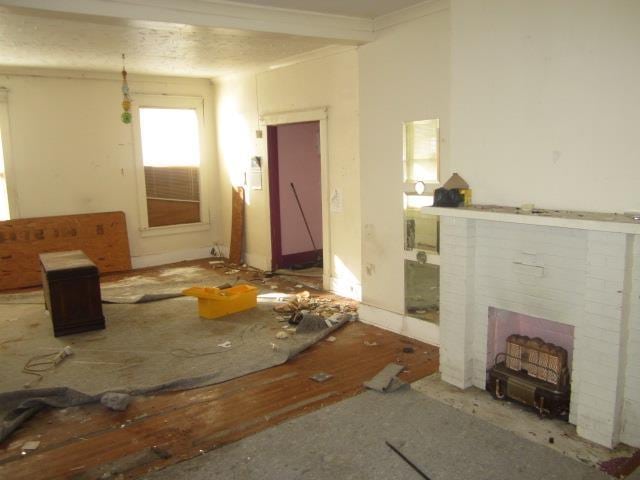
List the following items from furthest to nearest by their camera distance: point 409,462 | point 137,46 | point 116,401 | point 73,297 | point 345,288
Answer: point 345,288 → point 137,46 → point 73,297 → point 116,401 → point 409,462

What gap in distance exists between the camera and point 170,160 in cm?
809

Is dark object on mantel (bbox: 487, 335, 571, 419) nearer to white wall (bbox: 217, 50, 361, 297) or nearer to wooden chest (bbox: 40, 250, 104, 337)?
white wall (bbox: 217, 50, 361, 297)

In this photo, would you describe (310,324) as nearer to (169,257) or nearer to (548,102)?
(548,102)

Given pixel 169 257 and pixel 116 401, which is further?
pixel 169 257

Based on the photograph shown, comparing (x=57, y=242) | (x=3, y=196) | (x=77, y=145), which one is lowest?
(x=57, y=242)

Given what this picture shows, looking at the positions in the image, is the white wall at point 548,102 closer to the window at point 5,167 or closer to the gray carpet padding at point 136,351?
the gray carpet padding at point 136,351

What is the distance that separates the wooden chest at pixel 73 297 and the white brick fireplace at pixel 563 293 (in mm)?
3301

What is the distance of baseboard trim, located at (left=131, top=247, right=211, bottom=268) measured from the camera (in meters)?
7.94

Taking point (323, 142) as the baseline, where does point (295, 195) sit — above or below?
below

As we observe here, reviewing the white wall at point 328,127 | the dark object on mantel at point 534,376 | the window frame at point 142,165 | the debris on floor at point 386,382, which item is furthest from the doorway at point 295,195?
the dark object on mantel at point 534,376

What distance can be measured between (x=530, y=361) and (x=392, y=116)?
2368 millimetres

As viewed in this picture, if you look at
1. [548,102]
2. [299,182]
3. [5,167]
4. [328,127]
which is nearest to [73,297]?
[5,167]

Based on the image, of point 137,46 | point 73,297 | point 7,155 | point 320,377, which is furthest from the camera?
point 7,155

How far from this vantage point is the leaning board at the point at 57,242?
6.86 m
